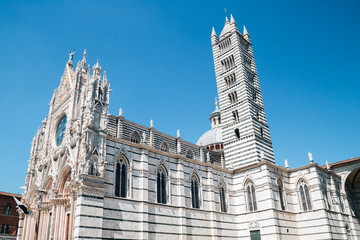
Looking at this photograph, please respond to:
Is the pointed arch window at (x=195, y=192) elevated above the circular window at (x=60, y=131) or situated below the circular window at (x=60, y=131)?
below

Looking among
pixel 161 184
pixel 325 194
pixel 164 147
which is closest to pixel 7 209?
pixel 164 147

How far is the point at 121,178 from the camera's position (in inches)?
805

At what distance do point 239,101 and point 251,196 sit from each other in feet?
33.2

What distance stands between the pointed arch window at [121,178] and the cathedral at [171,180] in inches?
2.6

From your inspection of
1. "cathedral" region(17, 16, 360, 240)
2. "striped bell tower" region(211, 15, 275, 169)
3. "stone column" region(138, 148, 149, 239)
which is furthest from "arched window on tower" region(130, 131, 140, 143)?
"striped bell tower" region(211, 15, 275, 169)

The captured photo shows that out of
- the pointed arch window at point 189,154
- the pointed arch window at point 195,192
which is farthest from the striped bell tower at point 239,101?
the pointed arch window at point 195,192

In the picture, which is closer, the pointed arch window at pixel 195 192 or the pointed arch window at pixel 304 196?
the pointed arch window at pixel 195 192

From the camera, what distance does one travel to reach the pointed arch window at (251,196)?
87.3 ft

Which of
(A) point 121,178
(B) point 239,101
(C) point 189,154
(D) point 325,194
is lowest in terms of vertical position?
(D) point 325,194

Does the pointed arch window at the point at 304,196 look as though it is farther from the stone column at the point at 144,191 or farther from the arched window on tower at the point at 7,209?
the arched window on tower at the point at 7,209

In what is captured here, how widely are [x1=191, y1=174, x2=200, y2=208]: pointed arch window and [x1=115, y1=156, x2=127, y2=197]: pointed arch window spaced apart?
662cm

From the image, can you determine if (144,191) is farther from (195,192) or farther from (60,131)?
(60,131)

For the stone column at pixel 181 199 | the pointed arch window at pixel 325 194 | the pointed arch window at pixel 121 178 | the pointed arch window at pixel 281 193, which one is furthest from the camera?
the pointed arch window at pixel 281 193

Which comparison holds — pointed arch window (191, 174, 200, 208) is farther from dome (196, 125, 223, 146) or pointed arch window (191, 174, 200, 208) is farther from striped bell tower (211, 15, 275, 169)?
dome (196, 125, 223, 146)
